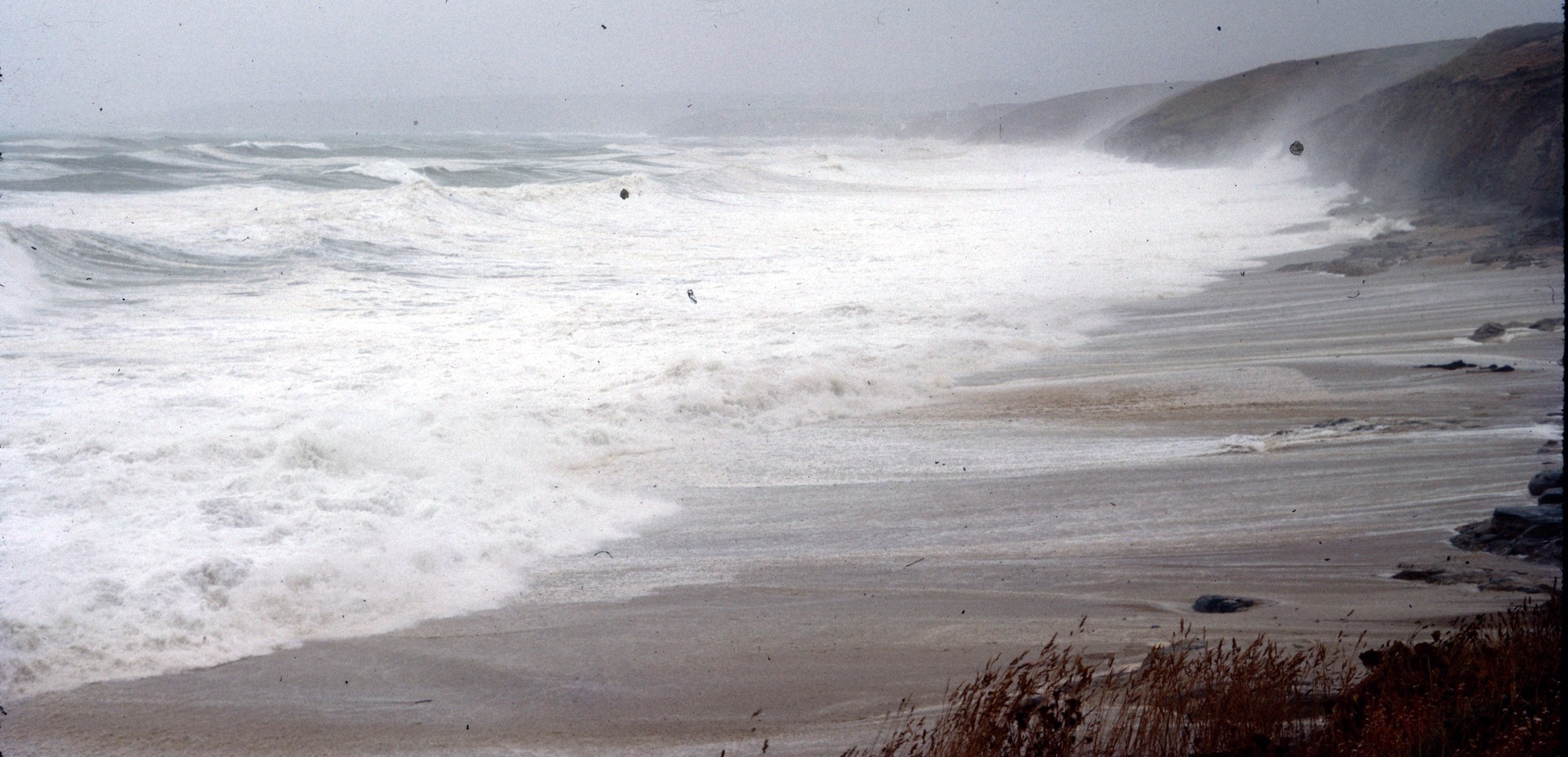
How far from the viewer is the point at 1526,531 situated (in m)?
5.80

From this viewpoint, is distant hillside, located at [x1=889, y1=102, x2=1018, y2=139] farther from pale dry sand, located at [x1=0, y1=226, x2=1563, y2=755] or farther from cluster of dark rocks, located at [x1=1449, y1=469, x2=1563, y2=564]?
cluster of dark rocks, located at [x1=1449, y1=469, x2=1563, y2=564]

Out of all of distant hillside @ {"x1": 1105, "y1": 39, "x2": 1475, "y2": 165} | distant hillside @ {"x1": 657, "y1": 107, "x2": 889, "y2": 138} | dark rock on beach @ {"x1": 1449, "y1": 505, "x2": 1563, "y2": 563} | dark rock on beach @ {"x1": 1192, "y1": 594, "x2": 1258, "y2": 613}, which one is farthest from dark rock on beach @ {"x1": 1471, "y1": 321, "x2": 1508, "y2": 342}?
distant hillside @ {"x1": 657, "y1": 107, "x2": 889, "y2": 138}

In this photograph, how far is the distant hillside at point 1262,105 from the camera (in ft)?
182

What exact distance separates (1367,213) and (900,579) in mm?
22595

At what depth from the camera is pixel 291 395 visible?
992 cm

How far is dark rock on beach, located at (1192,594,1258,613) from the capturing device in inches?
213

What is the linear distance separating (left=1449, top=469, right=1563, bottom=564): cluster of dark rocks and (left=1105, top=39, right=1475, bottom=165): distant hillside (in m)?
47.8

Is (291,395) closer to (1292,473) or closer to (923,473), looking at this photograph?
(923,473)

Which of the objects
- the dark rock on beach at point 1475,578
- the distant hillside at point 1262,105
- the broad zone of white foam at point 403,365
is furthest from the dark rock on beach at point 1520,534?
the distant hillside at point 1262,105

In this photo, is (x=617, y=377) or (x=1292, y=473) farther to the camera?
A: (x=617, y=377)

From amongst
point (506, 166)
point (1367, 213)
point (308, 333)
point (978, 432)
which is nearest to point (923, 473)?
point (978, 432)

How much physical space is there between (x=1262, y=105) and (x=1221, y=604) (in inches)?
2491

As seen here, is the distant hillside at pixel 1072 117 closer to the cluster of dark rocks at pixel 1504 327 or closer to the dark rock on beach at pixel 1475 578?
the cluster of dark rocks at pixel 1504 327

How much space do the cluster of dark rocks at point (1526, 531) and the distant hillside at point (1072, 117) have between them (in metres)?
84.9
